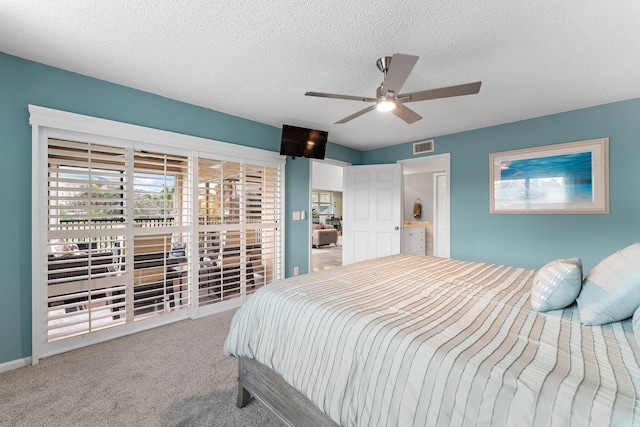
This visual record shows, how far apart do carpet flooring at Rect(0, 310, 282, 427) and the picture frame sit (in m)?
3.68

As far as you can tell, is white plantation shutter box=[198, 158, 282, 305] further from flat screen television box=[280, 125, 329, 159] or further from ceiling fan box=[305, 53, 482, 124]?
ceiling fan box=[305, 53, 482, 124]

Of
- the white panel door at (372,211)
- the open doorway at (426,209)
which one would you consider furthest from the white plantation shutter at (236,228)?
the open doorway at (426,209)

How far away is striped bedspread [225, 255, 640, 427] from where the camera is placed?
2.49 ft

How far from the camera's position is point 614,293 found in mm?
1126

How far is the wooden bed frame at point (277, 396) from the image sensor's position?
125 cm

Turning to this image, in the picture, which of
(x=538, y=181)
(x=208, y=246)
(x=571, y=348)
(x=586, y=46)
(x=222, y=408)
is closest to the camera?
(x=571, y=348)

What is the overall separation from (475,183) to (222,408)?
3.92m

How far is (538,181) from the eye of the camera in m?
3.35

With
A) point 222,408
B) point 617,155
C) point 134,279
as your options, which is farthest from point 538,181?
point 134,279

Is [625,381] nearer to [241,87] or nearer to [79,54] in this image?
[241,87]

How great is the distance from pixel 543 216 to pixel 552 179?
0.46 m

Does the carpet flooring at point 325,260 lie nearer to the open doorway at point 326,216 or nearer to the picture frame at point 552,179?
the open doorway at point 326,216

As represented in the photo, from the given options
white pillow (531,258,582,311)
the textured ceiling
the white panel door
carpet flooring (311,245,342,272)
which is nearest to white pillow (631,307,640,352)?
white pillow (531,258,582,311)

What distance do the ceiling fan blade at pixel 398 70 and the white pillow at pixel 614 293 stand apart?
4.56 ft
